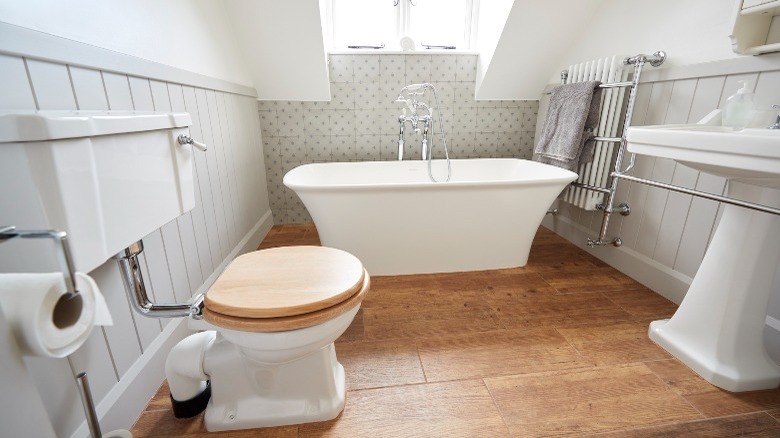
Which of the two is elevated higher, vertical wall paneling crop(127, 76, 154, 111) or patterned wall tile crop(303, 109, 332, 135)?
vertical wall paneling crop(127, 76, 154, 111)

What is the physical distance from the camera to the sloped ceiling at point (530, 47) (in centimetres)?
211

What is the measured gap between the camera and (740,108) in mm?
1221

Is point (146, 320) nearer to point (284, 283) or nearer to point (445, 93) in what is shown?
point (284, 283)

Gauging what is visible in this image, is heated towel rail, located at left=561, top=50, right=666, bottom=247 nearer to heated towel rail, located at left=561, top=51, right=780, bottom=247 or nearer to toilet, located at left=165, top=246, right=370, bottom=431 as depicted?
heated towel rail, located at left=561, top=51, right=780, bottom=247

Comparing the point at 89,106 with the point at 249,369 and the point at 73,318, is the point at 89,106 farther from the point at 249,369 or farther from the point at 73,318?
the point at 249,369

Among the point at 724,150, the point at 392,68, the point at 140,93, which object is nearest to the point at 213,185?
the point at 140,93

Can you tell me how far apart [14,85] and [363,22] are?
2292 millimetres

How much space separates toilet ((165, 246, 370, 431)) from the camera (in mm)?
853

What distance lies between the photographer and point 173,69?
133 cm

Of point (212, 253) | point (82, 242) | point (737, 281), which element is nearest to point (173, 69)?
point (212, 253)

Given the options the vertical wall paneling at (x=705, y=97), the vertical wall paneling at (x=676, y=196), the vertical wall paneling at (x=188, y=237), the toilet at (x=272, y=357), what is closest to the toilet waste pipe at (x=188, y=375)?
the toilet at (x=272, y=357)

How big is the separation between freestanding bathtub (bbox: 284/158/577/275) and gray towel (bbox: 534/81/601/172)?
119 millimetres

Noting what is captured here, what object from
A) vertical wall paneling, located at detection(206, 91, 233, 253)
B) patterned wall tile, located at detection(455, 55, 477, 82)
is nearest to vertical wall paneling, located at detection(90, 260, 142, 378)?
vertical wall paneling, located at detection(206, 91, 233, 253)

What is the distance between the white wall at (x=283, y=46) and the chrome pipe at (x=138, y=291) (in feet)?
5.52
